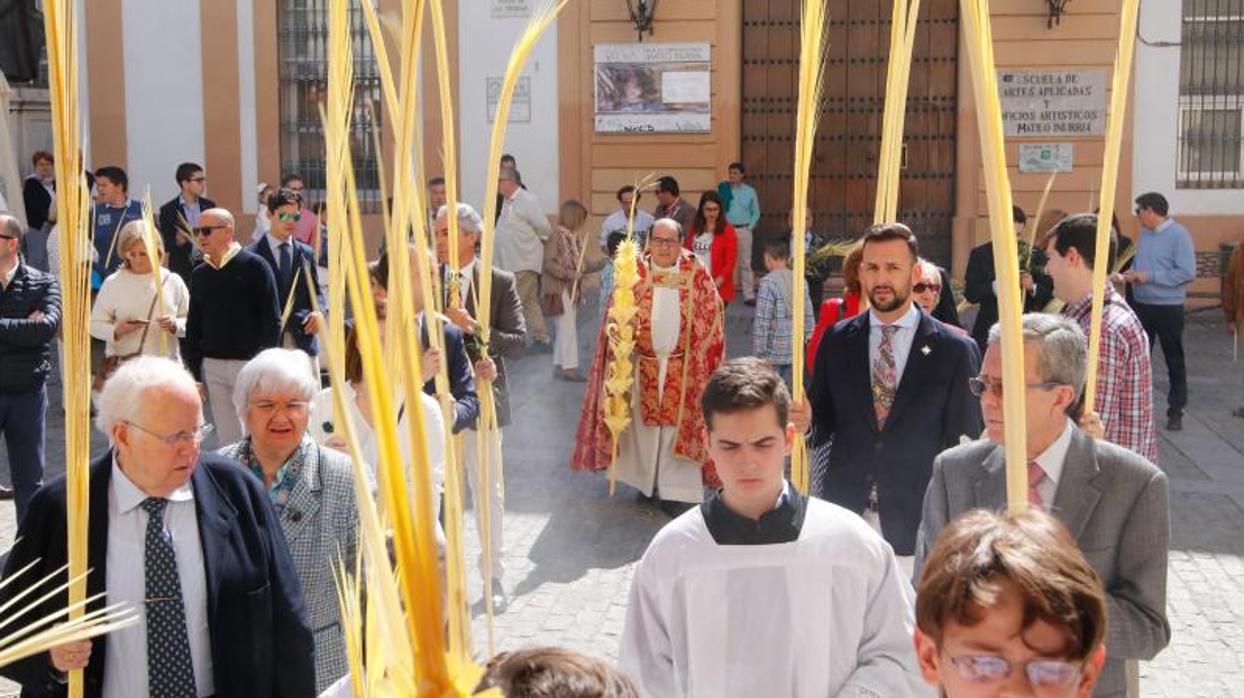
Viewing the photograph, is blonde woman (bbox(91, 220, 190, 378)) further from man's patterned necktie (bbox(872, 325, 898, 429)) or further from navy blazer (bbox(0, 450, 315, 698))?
navy blazer (bbox(0, 450, 315, 698))

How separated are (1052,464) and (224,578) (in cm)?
171

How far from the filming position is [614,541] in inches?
320

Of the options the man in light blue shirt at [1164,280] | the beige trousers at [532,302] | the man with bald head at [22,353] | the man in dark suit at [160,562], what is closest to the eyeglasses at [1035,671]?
the man in dark suit at [160,562]

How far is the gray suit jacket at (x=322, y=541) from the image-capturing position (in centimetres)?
372

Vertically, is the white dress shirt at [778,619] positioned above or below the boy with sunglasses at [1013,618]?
below

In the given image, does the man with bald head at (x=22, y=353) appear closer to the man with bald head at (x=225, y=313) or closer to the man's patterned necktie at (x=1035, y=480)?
the man with bald head at (x=225, y=313)

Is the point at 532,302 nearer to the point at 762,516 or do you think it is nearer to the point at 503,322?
the point at 503,322

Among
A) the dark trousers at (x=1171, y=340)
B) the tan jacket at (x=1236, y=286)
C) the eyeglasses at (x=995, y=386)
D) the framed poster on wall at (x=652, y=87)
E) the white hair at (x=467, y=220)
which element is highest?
the framed poster on wall at (x=652, y=87)

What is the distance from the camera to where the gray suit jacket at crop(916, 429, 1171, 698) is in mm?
3131

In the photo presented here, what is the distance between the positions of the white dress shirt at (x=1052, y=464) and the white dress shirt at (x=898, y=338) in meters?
1.83

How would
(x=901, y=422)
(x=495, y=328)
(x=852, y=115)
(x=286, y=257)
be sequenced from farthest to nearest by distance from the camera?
1. (x=852, y=115)
2. (x=286, y=257)
3. (x=495, y=328)
4. (x=901, y=422)

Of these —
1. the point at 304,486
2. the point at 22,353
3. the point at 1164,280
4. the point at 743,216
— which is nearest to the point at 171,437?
the point at 304,486

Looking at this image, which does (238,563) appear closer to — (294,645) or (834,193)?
(294,645)

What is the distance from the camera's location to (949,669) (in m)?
2.05
